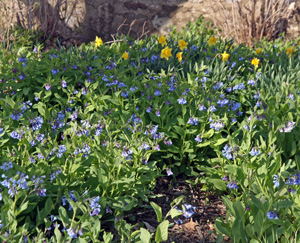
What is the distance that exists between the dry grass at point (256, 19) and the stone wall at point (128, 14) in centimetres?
26

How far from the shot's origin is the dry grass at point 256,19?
5855mm

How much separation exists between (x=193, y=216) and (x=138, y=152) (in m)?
0.54

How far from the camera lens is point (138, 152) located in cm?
223

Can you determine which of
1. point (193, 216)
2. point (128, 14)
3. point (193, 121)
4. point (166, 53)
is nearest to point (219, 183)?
point (193, 216)

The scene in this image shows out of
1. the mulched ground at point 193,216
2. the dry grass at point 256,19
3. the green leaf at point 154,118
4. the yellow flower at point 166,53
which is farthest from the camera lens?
the dry grass at point 256,19

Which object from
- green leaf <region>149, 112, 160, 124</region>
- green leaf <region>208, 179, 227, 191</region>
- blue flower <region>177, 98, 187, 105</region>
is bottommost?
green leaf <region>208, 179, 227, 191</region>

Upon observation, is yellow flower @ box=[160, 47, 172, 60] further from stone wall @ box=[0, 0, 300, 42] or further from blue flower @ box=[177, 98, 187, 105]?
stone wall @ box=[0, 0, 300, 42]

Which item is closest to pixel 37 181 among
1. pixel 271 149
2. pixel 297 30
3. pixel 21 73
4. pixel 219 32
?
pixel 271 149

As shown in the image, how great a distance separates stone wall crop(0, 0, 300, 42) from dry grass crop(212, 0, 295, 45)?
0.87ft

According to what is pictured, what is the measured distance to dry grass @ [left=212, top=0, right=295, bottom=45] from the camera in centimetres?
586

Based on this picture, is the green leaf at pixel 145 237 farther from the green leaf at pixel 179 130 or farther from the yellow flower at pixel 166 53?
the yellow flower at pixel 166 53

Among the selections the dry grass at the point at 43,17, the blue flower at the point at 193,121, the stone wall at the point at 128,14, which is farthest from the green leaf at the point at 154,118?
the stone wall at the point at 128,14

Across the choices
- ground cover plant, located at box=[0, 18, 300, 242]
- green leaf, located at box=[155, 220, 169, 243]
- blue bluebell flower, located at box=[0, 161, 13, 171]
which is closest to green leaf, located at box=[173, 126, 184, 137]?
ground cover plant, located at box=[0, 18, 300, 242]

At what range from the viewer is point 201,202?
2.48 m
